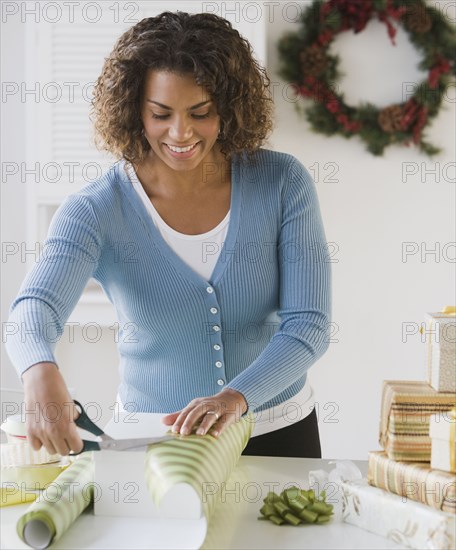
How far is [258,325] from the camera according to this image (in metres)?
1.87

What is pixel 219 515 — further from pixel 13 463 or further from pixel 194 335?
pixel 194 335

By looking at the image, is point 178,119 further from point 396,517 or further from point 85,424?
point 396,517

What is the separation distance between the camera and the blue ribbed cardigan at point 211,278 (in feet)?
5.78

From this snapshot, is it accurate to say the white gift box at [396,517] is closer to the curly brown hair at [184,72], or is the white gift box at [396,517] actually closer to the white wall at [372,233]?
the curly brown hair at [184,72]

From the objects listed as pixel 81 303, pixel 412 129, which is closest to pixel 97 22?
pixel 81 303

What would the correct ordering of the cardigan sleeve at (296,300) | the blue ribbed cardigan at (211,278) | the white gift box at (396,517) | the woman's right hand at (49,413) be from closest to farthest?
the white gift box at (396,517) → the woman's right hand at (49,413) → the cardigan sleeve at (296,300) → the blue ribbed cardigan at (211,278)

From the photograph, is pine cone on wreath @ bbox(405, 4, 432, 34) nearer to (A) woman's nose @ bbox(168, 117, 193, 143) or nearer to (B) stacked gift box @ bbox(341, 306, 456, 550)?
(A) woman's nose @ bbox(168, 117, 193, 143)

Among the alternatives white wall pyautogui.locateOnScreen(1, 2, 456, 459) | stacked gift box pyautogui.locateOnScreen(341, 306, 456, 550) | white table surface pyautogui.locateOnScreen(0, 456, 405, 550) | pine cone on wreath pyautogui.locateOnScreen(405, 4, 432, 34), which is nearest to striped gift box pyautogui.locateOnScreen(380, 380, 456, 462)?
stacked gift box pyautogui.locateOnScreen(341, 306, 456, 550)

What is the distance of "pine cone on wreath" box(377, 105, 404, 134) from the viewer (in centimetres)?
316

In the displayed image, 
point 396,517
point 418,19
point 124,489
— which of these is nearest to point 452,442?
point 396,517

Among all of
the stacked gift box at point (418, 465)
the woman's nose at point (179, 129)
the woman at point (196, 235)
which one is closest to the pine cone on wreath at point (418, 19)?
the woman at point (196, 235)

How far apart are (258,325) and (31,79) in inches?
65.7

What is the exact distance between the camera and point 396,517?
124cm

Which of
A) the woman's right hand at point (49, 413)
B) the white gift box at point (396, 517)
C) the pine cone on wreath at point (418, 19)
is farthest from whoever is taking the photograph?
the pine cone on wreath at point (418, 19)
